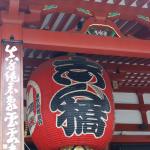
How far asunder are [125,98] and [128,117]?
356 millimetres

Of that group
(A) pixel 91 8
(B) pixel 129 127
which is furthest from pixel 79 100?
(B) pixel 129 127

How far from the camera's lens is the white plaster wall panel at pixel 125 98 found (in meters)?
7.55

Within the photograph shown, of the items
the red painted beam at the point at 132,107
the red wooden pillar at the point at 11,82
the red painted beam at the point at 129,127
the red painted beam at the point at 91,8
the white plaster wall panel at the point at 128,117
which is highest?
the red painted beam at the point at 91,8

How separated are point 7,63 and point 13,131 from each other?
0.70 m

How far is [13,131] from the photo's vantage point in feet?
12.9

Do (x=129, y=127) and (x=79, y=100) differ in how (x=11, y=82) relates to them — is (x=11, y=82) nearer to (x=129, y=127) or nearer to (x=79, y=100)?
(x=79, y=100)

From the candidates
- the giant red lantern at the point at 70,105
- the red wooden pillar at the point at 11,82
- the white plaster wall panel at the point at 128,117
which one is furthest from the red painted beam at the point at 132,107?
the red wooden pillar at the point at 11,82

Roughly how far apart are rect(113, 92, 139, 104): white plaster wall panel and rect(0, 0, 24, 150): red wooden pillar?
338 cm

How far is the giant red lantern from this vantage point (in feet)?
16.1

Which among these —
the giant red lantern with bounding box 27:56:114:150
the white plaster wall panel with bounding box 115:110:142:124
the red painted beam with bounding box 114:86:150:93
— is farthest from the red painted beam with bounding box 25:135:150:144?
the giant red lantern with bounding box 27:56:114:150

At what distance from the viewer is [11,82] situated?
4133mm

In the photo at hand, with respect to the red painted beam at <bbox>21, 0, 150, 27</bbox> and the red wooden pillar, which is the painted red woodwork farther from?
the red wooden pillar

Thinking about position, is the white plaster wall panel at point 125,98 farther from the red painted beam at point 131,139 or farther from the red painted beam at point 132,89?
the red painted beam at point 131,139

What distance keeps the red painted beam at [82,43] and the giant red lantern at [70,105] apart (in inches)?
19.6
